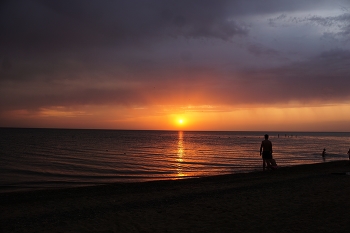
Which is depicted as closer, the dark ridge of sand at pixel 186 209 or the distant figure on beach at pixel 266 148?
the dark ridge of sand at pixel 186 209

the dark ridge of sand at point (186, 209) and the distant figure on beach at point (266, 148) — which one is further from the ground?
the distant figure on beach at point (266, 148)

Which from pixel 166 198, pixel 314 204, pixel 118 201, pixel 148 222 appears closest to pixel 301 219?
pixel 314 204

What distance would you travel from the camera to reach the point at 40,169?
23.8 meters

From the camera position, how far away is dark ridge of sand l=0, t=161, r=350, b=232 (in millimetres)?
7551

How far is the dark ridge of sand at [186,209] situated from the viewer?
7551 mm

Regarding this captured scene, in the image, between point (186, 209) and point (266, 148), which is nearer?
point (186, 209)

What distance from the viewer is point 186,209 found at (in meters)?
9.30

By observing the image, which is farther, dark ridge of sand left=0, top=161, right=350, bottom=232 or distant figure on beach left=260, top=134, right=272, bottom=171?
distant figure on beach left=260, top=134, right=272, bottom=171

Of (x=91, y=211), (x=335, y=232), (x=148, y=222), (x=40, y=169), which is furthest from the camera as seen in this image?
(x=40, y=169)

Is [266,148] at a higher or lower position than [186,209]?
higher

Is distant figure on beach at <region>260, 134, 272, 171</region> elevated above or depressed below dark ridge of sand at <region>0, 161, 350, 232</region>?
above

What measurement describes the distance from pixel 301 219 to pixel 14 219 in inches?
316

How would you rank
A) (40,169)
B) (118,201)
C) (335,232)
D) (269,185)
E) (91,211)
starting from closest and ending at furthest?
(335,232), (91,211), (118,201), (269,185), (40,169)

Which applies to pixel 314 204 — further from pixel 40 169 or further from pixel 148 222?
pixel 40 169
